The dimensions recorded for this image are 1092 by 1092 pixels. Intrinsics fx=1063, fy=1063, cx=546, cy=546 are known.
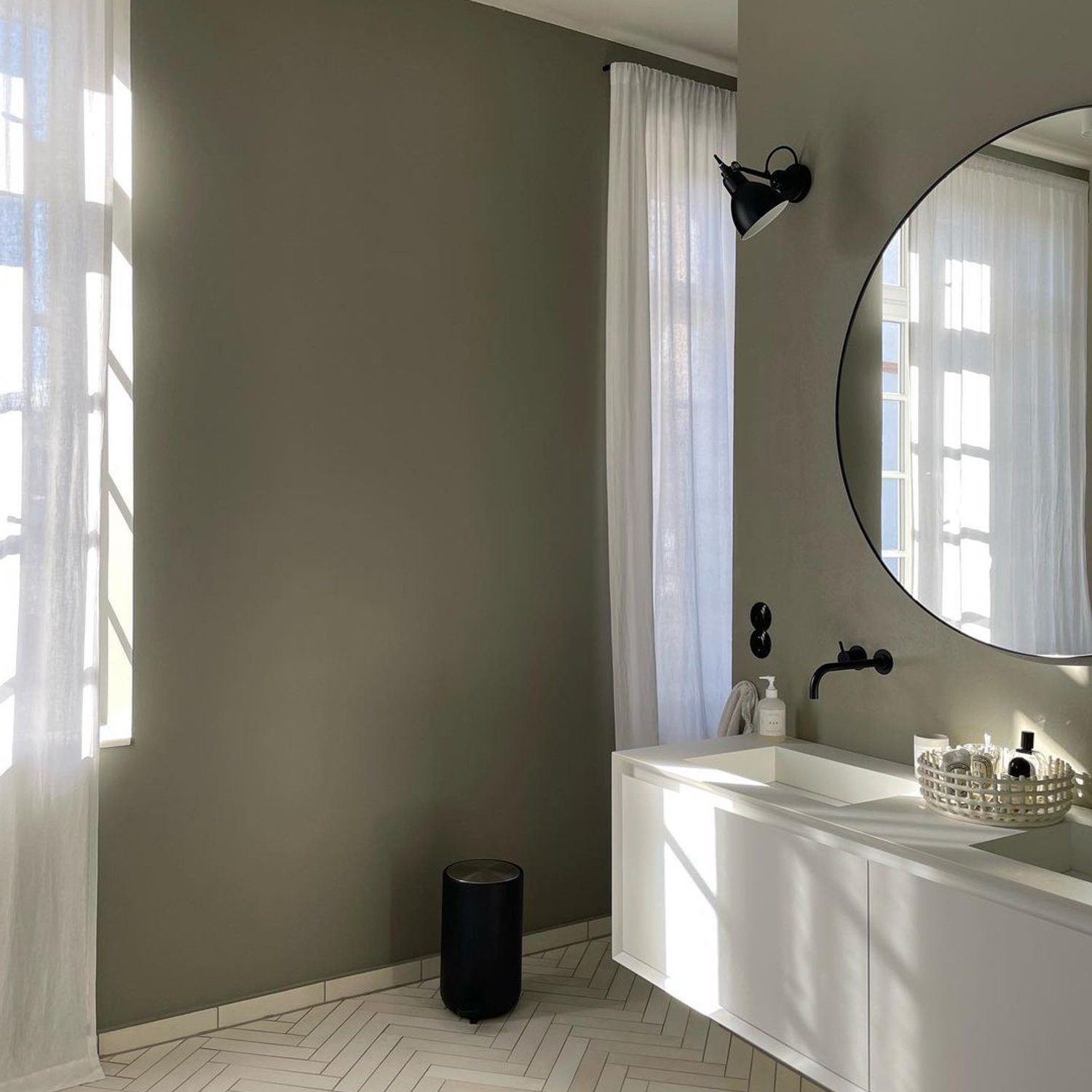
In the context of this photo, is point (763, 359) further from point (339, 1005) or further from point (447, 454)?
point (339, 1005)

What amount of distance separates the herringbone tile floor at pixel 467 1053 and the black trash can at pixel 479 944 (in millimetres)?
65

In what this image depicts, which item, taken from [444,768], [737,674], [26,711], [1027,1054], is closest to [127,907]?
[26,711]

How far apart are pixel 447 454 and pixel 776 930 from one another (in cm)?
168

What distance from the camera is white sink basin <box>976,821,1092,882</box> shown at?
73.8 inches

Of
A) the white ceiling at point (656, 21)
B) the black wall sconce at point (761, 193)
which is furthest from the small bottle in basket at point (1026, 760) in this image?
the white ceiling at point (656, 21)

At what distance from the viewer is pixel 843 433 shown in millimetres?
2465

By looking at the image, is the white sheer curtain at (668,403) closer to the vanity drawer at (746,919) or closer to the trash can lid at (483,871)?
the trash can lid at (483,871)

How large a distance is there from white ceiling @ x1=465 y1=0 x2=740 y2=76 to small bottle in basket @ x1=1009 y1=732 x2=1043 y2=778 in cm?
228

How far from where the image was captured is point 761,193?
2.47 m

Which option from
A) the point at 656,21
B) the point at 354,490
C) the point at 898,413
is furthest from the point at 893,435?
the point at 656,21

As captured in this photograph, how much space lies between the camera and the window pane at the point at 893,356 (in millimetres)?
2316

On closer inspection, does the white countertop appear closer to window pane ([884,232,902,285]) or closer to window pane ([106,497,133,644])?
window pane ([884,232,902,285])

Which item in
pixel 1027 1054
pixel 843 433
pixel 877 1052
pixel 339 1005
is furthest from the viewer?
pixel 339 1005

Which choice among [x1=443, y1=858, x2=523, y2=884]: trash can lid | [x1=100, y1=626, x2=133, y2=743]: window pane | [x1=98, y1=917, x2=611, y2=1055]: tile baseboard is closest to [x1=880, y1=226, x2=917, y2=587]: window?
[x1=443, y1=858, x2=523, y2=884]: trash can lid
